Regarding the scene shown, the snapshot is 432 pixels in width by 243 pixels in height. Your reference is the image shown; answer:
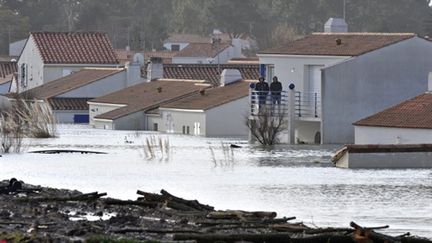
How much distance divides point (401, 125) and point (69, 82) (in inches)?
1991

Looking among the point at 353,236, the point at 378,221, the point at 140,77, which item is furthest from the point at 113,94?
the point at 353,236

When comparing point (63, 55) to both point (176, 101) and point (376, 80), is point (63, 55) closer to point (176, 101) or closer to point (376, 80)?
point (176, 101)

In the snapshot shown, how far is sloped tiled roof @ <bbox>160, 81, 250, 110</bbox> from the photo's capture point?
8290 cm

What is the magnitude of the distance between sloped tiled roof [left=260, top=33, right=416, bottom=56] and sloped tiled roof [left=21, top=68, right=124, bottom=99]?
2868 centimetres

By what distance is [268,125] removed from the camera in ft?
229

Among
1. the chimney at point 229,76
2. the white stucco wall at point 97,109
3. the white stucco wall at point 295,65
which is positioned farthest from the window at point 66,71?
the white stucco wall at point 295,65

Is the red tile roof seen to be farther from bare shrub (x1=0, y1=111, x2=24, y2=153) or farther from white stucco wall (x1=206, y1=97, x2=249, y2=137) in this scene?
bare shrub (x1=0, y1=111, x2=24, y2=153)

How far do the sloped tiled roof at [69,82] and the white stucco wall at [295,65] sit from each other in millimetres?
28280

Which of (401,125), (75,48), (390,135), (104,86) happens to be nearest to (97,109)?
(104,86)

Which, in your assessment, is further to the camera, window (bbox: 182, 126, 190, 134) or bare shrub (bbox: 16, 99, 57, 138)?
window (bbox: 182, 126, 190, 134)

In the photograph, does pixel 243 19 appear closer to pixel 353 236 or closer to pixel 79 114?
pixel 79 114

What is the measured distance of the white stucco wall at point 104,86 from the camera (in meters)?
104

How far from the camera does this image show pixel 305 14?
520 ft

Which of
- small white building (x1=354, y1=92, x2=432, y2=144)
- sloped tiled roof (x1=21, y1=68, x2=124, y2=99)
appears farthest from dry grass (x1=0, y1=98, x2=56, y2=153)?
sloped tiled roof (x1=21, y1=68, x2=124, y2=99)
